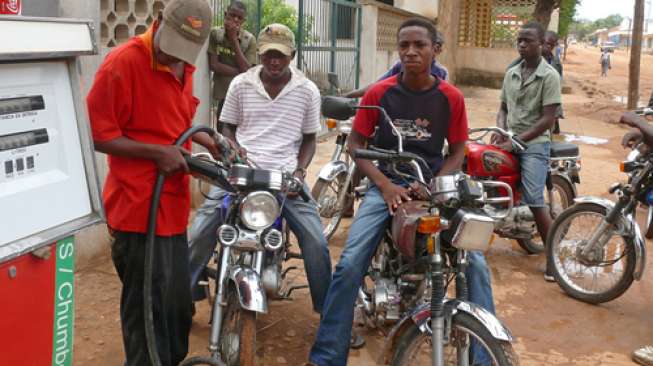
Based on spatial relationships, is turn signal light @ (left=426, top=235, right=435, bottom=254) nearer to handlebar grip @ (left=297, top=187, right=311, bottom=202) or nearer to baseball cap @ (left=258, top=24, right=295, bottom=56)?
handlebar grip @ (left=297, top=187, right=311, bottom=202)

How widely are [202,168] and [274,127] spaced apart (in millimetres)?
1329

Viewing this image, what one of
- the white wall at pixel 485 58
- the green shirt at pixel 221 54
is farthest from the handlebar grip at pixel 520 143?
the white wall at pixel 485 58

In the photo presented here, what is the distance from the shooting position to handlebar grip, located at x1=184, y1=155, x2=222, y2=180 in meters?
2.81

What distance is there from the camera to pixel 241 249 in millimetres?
3139

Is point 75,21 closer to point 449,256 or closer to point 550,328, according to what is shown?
point 449,256

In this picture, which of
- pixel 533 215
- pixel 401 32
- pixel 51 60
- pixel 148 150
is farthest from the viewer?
pixel 533 215

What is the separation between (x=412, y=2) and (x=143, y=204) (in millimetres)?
20321

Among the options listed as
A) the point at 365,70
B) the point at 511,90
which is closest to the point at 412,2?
the point at 365,70

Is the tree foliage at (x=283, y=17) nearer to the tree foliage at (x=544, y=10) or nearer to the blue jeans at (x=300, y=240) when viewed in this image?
the blue jeans at (x=300, y=240)

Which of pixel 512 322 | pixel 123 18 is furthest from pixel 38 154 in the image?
pixel 123 18

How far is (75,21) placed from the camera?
2102 millimetres

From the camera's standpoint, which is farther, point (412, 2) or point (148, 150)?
point (412, 2)

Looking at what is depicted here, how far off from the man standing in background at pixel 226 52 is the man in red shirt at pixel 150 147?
141 inches

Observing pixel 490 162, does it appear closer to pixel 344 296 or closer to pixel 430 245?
pixel 344 296
